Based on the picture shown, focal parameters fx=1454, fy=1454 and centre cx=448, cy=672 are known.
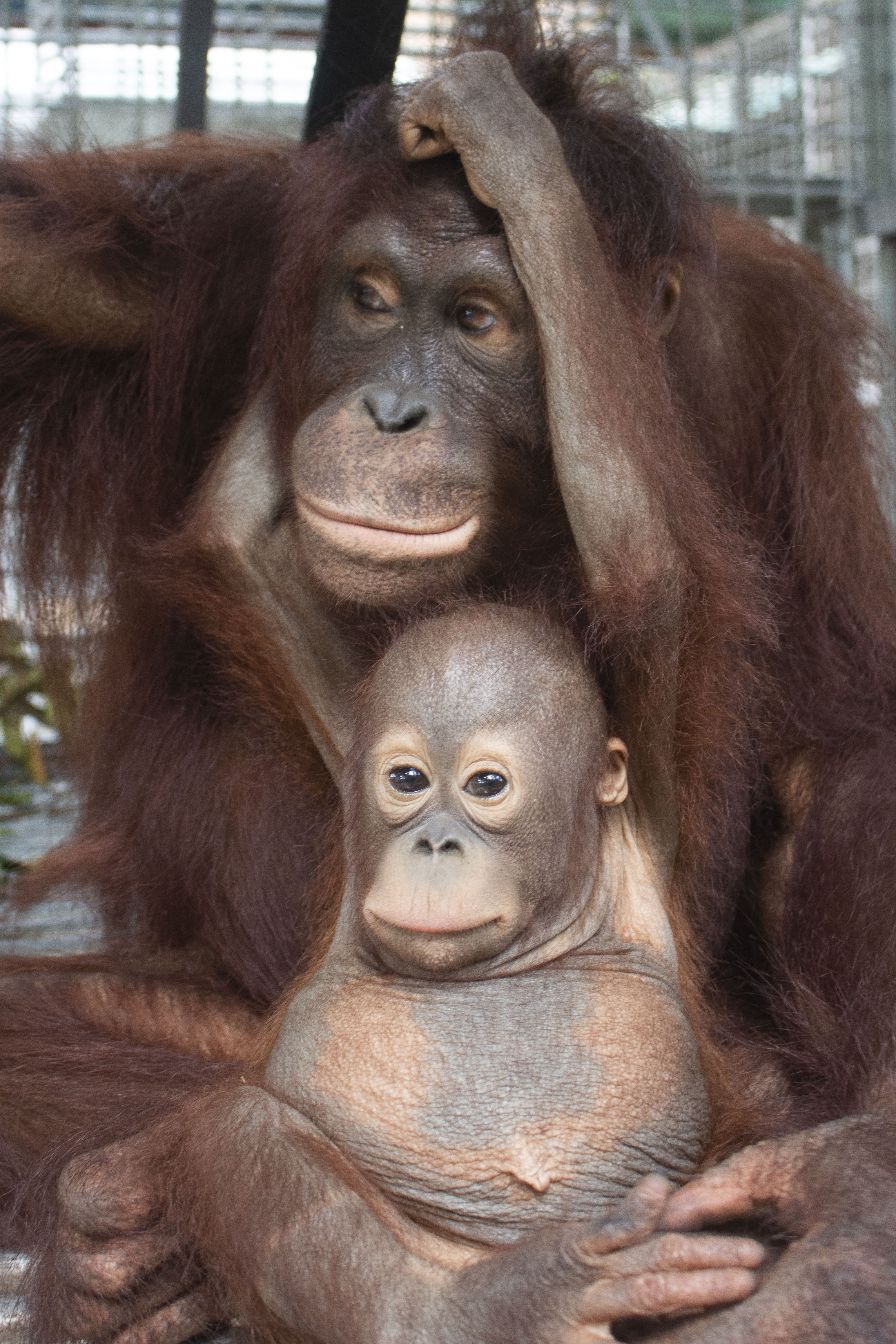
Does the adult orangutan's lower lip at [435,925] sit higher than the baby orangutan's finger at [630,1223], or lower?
higher

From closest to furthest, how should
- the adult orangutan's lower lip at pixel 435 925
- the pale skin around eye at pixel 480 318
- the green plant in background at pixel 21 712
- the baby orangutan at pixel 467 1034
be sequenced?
the baby orangutan at pixel 467 1034 < the adult orangutan's lower lip at pixel 435 925 < the pale skin around eye at pixel 480 318 < the green plant in background at pixel 21 712

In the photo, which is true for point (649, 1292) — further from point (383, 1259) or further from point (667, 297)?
point (667, 297)

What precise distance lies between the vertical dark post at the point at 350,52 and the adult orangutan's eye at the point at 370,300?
58 cm

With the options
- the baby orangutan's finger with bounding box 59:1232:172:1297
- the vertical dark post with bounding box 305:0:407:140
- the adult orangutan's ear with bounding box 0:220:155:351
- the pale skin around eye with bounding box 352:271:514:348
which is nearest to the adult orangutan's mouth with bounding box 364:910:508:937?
the baby orangutan's finger with bounding box 59:1232:172:1297

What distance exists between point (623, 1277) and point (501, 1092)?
27cm

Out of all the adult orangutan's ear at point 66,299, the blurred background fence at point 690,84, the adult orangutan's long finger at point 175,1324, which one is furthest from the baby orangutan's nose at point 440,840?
the blurred background fence at point 690,84

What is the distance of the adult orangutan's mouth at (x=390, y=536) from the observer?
1.55 metres

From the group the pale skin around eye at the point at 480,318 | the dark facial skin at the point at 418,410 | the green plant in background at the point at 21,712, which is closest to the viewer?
the dark facial skin at the point at 418,410

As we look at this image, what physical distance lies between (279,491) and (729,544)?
568 mm

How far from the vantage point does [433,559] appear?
5.15ft

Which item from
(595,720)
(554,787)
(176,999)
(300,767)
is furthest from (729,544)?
(176,999)

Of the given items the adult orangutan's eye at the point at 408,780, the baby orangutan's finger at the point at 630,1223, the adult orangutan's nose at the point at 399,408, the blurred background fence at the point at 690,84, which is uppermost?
the blurred background fence at the point at 690,84

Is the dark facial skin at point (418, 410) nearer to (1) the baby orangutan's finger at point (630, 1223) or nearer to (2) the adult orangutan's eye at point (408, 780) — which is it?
(2) the adult orangutan's eye at point (408, 780)

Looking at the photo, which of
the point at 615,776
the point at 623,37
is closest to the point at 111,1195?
the point at 615,776
